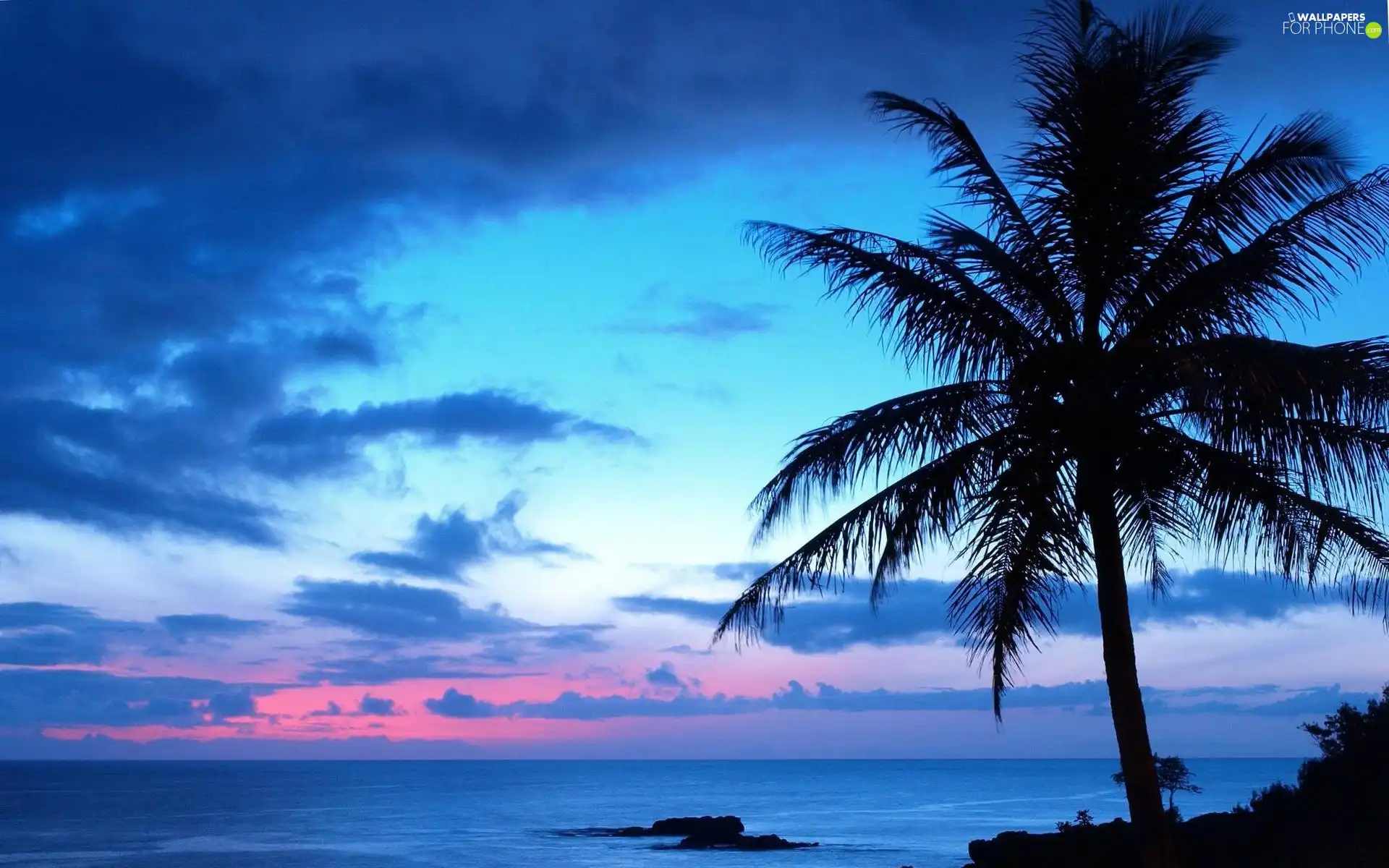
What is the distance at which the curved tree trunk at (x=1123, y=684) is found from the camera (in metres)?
9.33

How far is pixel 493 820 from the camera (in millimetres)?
99562

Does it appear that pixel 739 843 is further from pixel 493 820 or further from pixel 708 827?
pixel 493 820

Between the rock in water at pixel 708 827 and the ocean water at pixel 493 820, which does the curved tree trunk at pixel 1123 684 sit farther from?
the rock in water at pixel 708 827

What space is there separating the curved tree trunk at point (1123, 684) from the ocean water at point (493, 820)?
4987cm

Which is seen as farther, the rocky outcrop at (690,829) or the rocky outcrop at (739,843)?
the rocky outcrop at (690,829)

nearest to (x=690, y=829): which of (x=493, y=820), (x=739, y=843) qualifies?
(x=739, y=843)

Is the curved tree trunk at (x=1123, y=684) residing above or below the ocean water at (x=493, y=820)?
above

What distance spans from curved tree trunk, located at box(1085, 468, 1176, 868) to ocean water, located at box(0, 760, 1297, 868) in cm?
4987

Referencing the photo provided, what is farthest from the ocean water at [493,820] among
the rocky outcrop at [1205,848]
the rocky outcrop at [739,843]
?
the rocky outcrop at [1205,848]

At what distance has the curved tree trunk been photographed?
9328mm

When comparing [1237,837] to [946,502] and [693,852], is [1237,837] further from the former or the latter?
[693,852]

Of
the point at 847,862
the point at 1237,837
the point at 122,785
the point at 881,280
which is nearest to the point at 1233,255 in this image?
the point at 881,280

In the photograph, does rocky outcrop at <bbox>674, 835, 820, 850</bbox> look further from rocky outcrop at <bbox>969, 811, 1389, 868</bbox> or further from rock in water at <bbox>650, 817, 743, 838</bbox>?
rocky outcrop at <bbox>969, 811, 1389, 868</bbox>

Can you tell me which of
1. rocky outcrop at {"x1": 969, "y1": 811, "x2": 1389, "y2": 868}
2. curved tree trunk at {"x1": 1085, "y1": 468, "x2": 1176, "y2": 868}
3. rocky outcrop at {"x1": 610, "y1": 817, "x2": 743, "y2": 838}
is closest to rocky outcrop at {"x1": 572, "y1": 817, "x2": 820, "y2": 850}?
rocky outcrop at {"x1": 610, "y1": 817, "x2": 743, "y2": 838}
